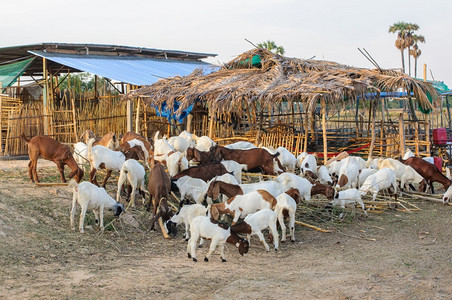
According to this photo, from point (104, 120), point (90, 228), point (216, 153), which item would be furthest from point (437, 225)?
point (104, 120)

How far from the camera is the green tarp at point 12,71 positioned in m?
17.6

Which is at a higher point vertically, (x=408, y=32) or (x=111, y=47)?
(x=408, y=32)

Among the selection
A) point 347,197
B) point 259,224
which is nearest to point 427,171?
point 347,197

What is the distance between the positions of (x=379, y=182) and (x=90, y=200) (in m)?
5.73

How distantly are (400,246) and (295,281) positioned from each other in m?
2.81

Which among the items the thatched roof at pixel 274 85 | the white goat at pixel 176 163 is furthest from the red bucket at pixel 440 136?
the white goat at pixel 176 163

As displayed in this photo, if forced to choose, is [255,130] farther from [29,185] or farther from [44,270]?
[44,270]

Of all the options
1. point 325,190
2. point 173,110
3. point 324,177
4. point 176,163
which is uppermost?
point 173,110

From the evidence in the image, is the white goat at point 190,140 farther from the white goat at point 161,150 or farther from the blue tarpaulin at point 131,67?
the blue tarpaulin at point 131,67

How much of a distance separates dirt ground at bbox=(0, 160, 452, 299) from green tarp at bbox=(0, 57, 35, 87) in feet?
23.3

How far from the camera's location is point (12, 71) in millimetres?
18688

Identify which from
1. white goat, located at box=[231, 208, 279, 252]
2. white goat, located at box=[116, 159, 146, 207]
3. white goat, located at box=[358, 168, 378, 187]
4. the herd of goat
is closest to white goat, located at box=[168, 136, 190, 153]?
the herd of goat

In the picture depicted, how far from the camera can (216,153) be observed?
42.3ft

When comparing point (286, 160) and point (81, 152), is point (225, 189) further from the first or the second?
point (81, 152)
